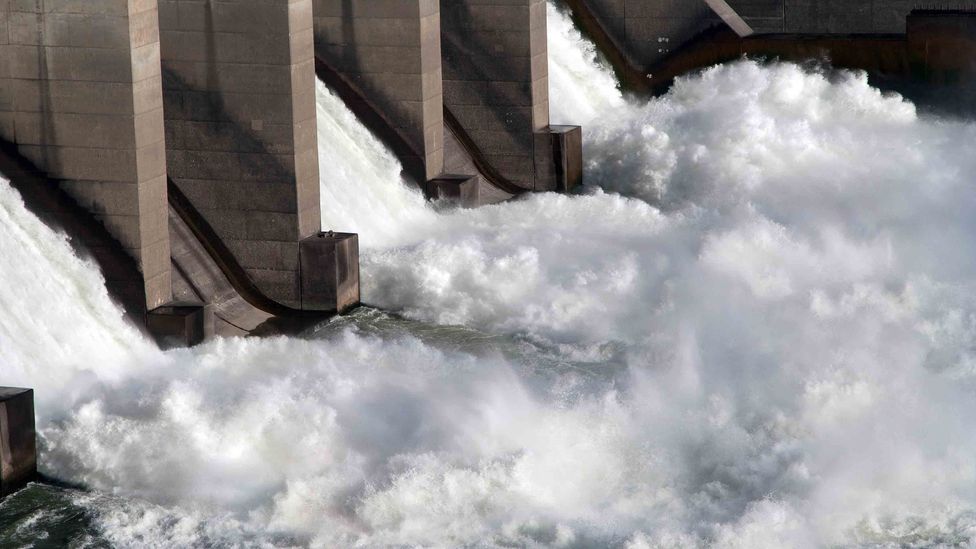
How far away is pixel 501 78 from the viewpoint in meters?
32.0

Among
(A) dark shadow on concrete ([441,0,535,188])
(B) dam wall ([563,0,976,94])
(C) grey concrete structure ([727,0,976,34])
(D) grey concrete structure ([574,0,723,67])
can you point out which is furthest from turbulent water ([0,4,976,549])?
(C) grey concrete structure ([727,0,976,34])

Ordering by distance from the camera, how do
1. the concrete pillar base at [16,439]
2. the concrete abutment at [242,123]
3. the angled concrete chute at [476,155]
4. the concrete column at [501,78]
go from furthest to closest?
the angled concrete chute at [476,155], the concrete column at [501,78], the concrete abutment at [242,123], the concrete pillar base at [16,439]

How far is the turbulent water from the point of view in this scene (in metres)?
18.1

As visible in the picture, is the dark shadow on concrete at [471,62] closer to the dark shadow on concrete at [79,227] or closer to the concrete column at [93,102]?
the concrete column at [93,102]

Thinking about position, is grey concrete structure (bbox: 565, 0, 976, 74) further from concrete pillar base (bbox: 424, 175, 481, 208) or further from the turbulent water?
concrete pillar base (bbox: 424, 175, 481, 208)

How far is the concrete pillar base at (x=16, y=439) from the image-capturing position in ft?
60.5

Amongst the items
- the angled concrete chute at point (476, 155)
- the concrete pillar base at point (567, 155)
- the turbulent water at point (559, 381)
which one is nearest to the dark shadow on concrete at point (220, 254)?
the turbulent water at point (559, 381)

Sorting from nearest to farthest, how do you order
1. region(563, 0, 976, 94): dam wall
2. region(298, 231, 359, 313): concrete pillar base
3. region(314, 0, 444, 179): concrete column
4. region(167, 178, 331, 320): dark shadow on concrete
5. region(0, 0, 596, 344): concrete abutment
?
1. region(0, 0, 596, 344): concrete abutment
2. region(298, 231, 359, 313): concrete pillar base
3. region(167, 178, 331, 320): dark shadow on concrete
4. region(314, 0, 444, 179): concrete column
5. region(563, 0, 976, 94): dam wall

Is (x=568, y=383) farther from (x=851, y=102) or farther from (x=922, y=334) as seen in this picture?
(x=851, y=102)

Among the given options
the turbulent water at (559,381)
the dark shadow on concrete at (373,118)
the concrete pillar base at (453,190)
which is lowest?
the turbulent water at (559,381)

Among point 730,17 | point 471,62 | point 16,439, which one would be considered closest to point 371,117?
point 471,62

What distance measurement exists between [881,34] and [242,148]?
13599 millimetres

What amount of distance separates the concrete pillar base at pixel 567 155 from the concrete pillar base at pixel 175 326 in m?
10.8

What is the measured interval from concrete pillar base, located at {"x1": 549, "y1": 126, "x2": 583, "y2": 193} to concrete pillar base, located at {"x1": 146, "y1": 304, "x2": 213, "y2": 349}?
10.8 metres
